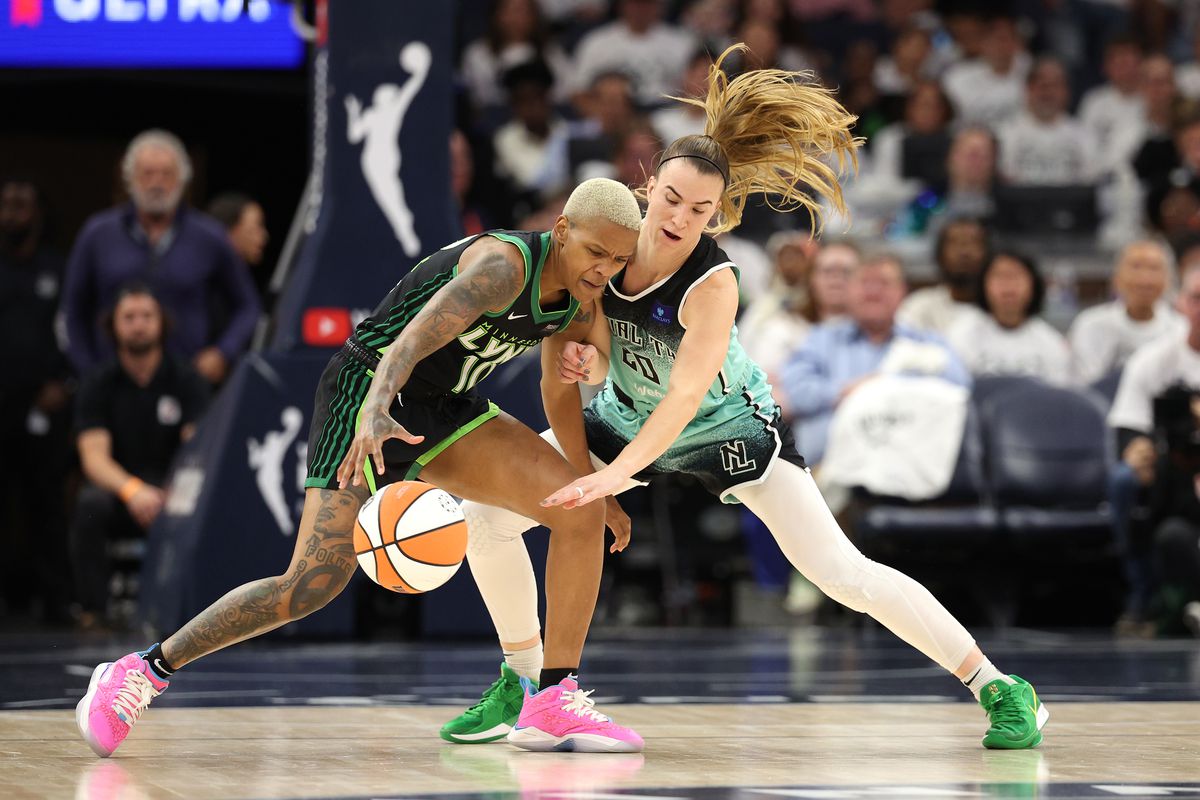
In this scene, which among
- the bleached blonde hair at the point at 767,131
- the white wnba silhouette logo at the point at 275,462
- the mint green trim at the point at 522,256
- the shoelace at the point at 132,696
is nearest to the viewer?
the shoelace at the point at 132,696

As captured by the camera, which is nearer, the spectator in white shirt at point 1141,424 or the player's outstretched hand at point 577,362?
the player's outstretched hand at point 577,362

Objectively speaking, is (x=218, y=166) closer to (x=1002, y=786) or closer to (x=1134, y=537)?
(x=1134, y=537)

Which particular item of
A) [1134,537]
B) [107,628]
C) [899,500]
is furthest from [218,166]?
[1134,537]

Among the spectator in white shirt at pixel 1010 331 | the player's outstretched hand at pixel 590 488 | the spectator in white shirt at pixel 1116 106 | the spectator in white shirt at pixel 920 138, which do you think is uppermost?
the spectator in white shirt at pixel 1116 106

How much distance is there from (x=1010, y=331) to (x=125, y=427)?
4.97 meters

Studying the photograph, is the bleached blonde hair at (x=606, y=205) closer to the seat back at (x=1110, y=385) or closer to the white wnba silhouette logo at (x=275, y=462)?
the white wnba silhouette logo at (x=275, y=462)

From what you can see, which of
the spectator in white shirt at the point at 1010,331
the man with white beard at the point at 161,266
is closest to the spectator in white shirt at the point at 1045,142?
the spectator in white shirt at the point at 1010,331

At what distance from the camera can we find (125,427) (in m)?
9.88

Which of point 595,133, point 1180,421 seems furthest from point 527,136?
point 1180,421

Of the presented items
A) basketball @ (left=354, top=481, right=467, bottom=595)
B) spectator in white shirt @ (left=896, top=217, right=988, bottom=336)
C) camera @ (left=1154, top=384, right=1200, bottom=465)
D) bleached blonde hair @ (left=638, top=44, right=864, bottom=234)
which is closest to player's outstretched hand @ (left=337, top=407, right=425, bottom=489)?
basketball @ (left=354, top=481, right=467, bottom=595)

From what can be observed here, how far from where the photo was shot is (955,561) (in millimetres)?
10055

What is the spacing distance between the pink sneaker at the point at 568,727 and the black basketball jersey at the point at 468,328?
892 millimetres

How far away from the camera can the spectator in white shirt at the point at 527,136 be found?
12.9m

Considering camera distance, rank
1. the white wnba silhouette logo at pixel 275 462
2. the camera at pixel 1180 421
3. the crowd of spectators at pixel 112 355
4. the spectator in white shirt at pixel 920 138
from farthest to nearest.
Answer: the spectator in white shirt at pixel 920 138 < the crowd of spectators at pixel 112 355 < the camera at pixel 1180 421 < the white wnba silhouette logo at pixel 275 462
